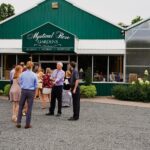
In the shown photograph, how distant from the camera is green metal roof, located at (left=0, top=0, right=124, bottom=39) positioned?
3083cm

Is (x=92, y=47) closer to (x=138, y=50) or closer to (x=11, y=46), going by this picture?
(x=138, y=50)

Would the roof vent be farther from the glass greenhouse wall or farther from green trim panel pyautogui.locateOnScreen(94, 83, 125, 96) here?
green trim panel pyautogui.locateOnScreen(94, 83, 125, 96)

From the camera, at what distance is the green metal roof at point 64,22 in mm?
30828

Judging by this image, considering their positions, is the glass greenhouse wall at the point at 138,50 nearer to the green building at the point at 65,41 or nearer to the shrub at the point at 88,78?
the green building at the point at 65,41

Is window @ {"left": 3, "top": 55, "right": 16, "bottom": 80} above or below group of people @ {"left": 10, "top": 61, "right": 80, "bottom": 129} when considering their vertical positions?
above

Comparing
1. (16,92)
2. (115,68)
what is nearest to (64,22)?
(115,68)

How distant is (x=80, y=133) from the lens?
1256 cm

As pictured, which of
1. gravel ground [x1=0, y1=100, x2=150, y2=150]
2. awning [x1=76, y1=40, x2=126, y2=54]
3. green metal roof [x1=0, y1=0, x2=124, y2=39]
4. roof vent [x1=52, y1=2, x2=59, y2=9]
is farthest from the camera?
roof vent [x1=52, y1=2, x2=59, y2=9]

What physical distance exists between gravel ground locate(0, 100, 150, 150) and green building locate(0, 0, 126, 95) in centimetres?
1194

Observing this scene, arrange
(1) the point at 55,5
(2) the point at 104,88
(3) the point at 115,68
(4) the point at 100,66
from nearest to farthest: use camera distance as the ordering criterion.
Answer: (2) the point at 104,88
(3) the point at 115,68
(4) the point at 100,66
(1) the point at 55,5

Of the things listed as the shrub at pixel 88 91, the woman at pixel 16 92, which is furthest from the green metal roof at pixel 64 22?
the woman at pixel 16 92

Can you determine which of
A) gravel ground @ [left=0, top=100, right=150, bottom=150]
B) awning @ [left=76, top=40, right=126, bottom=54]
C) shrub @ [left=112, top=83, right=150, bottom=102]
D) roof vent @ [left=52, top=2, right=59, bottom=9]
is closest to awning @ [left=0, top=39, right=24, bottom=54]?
roof vent @ [left=52, top=2, right=59, bottom=9]

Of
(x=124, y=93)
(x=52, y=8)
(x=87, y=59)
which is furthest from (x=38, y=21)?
(x=124, y=93)

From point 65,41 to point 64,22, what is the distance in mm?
2573
